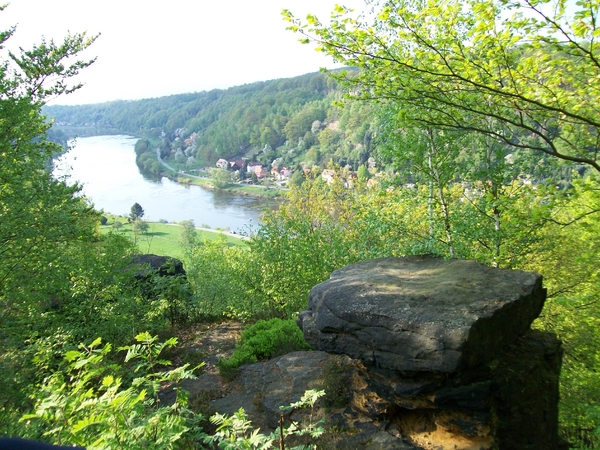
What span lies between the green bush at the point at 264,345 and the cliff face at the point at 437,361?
1813 millimetres

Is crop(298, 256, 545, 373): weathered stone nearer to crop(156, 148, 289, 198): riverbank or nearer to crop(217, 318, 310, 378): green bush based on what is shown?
crop(217, 318, 310, 378): green bush

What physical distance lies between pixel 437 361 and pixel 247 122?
113 m

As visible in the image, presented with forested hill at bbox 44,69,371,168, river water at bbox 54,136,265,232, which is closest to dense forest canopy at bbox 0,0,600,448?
river water at bbox 54,136,265,232

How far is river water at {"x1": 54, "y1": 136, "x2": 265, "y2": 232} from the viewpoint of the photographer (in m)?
65.1

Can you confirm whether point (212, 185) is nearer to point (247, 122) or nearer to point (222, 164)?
point (222, 164)

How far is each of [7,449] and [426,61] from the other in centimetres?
661

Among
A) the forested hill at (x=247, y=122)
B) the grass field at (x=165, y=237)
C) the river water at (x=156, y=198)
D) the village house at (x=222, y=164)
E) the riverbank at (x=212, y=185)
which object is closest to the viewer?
the grass field at (x=165, y=237)

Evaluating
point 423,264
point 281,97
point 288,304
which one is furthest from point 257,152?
point 423,264

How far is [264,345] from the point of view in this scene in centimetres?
919

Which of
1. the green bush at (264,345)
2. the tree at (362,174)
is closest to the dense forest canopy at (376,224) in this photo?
the green bush at (264,345)

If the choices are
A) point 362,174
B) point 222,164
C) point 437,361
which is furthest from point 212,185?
point 437,361

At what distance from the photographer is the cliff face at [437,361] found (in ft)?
17.2

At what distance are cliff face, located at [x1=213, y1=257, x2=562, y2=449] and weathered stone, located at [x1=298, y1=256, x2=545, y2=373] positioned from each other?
0.01 meters

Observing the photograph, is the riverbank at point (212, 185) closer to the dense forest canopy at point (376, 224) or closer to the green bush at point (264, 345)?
the dense forest canopy at point (376, 224)
